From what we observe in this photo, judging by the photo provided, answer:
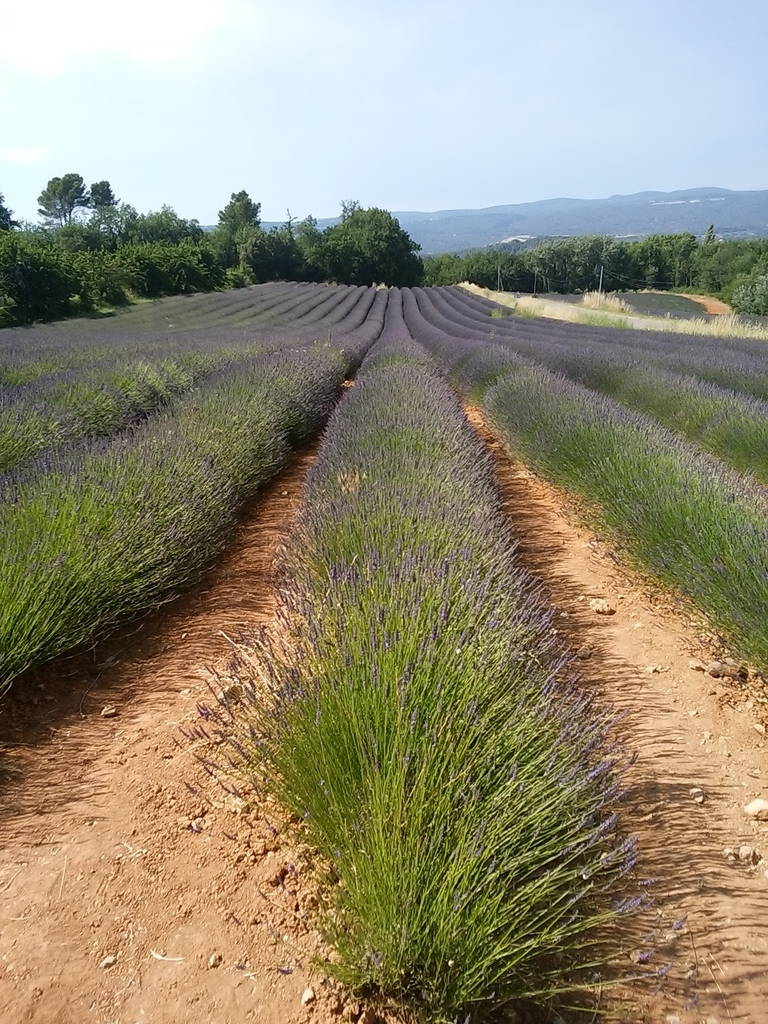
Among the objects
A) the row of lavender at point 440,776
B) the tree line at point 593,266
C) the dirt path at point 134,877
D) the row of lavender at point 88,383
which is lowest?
the dirt path at point 134,877

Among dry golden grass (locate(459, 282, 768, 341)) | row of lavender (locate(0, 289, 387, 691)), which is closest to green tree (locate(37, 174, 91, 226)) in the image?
dry golden grass (locate(459, 282, 768, 341))

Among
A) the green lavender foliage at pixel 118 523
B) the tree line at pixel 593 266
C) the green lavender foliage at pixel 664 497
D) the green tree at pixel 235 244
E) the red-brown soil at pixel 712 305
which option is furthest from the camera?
the tree line at pixel 593 266

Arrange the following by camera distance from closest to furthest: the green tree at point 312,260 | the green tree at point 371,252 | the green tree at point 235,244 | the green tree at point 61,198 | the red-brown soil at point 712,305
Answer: the red-brown soil at point 712,305 → the green tree at point 235,244 → the green tree at point 312,260 → the green tree at point 371,252 → the green tree at point 61,198

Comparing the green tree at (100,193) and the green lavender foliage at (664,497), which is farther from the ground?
the green tree at (100,193)

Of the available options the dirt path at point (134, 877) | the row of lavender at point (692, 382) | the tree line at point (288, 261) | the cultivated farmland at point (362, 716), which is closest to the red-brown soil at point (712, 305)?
the tree line at point (288, 261)

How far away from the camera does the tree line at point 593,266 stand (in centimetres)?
5075

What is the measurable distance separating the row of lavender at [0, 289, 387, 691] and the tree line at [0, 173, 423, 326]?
53.6ft

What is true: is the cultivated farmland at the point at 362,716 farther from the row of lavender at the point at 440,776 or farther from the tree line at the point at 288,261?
the tree line at the point at 288,261

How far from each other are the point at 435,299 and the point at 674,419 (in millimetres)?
26319

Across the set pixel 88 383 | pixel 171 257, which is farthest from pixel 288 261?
pixel 88 383

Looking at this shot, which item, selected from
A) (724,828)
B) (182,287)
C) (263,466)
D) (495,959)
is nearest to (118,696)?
(495,959)

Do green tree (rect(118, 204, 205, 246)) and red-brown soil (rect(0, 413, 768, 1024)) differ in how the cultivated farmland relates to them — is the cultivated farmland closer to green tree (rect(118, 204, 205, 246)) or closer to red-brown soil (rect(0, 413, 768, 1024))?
red-brown soil (rect(0, 413, 768, 1024))

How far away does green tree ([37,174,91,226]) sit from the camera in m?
75.0

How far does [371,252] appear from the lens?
4747 cm
